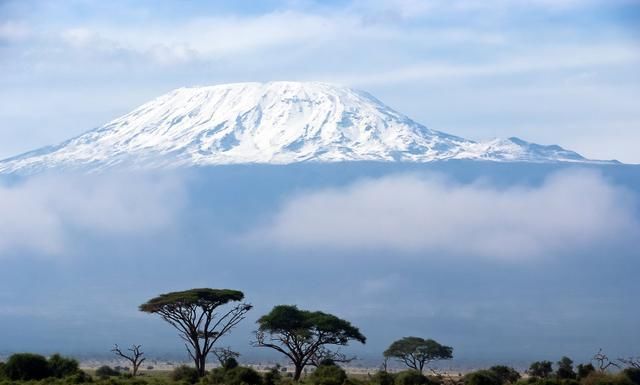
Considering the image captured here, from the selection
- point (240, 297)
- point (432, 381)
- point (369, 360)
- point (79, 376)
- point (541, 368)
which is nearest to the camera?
point (79, 376)

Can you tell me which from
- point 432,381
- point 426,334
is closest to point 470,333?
point 426,334

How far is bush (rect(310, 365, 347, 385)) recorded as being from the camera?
50.3m

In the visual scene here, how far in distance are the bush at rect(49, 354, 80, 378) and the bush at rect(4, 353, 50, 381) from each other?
41 cm

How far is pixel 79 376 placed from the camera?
50062mm

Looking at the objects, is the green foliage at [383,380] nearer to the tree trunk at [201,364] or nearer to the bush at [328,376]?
the bush at [328,376]

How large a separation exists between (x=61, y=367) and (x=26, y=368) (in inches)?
99.6

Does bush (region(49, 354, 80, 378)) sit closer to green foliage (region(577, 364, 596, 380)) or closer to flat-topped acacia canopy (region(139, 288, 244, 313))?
flat-topped acacia canopy (region(139, 288, 244, 313))

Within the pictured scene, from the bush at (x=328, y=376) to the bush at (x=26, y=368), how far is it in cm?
1149

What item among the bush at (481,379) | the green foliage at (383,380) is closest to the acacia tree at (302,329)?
the green foliage at (383,380)

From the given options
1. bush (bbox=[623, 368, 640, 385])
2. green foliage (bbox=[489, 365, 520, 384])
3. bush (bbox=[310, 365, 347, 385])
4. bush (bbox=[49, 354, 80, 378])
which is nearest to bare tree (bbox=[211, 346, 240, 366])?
bush (bbox=[49, 354, 80, 378])

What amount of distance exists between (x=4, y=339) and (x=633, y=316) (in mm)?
89750

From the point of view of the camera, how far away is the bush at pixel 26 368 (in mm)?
52812

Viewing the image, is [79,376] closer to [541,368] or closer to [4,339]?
[541,368]

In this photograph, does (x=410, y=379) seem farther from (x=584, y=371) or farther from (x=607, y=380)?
(x=584, y=371)
